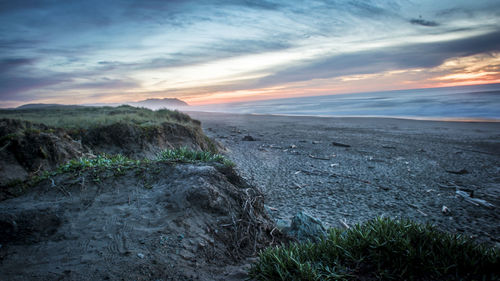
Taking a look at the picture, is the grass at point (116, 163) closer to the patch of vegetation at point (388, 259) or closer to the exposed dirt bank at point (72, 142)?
the exposed dirt bank at point (72, 142)

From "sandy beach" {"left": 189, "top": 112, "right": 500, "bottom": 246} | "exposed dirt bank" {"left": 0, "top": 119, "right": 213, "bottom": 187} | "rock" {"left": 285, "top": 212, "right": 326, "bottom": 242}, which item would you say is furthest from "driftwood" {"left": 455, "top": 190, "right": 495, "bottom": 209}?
"exposed dirt bank" {"left": 0, "top": 119, "right": 213, "bottom": 187}

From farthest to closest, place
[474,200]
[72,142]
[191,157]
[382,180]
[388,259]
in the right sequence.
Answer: [382,180] → [72,142] → [474,200] → [191,157] → [388,259]

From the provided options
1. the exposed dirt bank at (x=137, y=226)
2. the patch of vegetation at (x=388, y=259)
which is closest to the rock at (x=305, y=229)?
the exposed dirt bank at (x=137, y=226)

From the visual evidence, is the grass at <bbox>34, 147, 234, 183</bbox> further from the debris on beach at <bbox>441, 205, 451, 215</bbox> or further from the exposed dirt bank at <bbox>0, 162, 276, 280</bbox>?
the debris on beach at <bbox>441, 205, 451, 215</bbox>

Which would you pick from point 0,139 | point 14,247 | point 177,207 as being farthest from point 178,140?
point 14,247

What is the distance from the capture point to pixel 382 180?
8250mm

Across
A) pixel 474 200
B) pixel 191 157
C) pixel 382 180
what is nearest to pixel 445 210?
pixel 474 200

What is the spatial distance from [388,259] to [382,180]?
654 cm

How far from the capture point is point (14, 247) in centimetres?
270

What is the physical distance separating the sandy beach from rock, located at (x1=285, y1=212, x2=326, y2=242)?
2.16ft

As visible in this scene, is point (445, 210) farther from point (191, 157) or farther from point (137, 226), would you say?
point (137, 226)

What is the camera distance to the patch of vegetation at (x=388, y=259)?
230 cm

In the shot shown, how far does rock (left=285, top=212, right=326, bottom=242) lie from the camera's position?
4152 mm

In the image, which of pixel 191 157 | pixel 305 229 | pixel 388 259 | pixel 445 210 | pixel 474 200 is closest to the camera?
pixel 388 259
